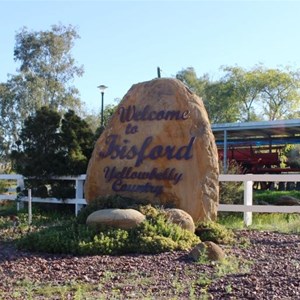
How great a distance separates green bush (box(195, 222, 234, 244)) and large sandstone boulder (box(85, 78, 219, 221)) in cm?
29

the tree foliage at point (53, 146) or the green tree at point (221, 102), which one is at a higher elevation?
the green tree at point (221, 102)

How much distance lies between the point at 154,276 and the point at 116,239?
184 cm

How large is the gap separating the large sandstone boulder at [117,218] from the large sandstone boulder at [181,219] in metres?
0.53

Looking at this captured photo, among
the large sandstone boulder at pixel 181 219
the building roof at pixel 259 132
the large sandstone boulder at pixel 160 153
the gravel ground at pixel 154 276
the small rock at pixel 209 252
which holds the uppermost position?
the building roof at pixel 259 132

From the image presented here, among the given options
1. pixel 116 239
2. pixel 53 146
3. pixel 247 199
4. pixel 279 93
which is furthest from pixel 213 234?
pixel 279 93

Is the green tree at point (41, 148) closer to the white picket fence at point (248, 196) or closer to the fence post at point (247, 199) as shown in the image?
the white picket fence at point (248, 196)

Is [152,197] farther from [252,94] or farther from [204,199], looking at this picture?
[252,94]

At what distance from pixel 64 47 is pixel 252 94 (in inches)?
773

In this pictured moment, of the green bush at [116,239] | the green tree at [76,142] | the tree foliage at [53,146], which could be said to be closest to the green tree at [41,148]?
the tree foliage at [53,146]

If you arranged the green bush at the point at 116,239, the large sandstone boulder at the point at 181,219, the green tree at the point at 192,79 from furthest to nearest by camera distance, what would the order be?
the green tree at the point at 192,79 → the large sandstone boulder at the point at 181,219 → the green bush at the point at 116,239

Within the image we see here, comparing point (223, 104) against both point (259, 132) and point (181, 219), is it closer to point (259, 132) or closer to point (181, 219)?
point (259, 132)

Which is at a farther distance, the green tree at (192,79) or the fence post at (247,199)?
the green tree at (192,79)

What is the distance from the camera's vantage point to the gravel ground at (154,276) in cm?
545

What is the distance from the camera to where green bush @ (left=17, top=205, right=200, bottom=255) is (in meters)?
8.11
